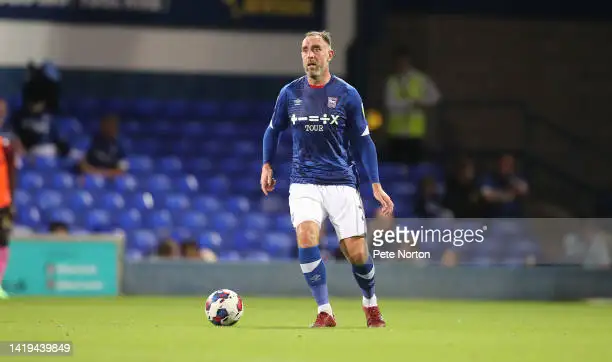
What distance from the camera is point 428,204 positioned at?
17609 millimetres

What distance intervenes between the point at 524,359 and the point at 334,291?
861 cm

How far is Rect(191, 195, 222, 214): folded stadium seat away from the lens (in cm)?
1864

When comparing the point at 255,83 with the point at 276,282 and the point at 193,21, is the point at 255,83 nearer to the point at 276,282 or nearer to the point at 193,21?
the point at 193,21

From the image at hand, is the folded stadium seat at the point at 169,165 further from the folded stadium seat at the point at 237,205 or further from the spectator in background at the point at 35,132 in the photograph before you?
the spectator in background at the point at 35,132

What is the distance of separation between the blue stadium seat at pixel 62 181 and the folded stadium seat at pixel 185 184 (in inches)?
61.9

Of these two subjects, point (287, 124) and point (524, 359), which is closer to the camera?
point (524, 359)

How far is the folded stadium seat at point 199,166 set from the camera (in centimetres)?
1969

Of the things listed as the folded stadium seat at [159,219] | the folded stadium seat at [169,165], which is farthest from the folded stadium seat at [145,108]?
the folded stadium seat at [159,219]

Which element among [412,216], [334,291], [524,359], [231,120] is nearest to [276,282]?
[334,291]

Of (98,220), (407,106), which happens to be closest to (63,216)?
(98,220)

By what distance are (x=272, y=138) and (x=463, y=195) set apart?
8030 mm

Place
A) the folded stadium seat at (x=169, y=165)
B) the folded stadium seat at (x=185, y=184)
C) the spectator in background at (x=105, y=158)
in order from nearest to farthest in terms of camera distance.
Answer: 1. the spectator in background at (x=105, y=158)
2. the folded stadium seat at (x=185, y=184)
3. the folded stadium seat at (x=169, y=165)

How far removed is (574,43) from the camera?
22.5 metres

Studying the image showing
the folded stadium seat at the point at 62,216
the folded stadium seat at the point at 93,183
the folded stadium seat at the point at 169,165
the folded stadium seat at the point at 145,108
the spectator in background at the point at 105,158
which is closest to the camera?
the folded stadium seat at the point at 62,216
